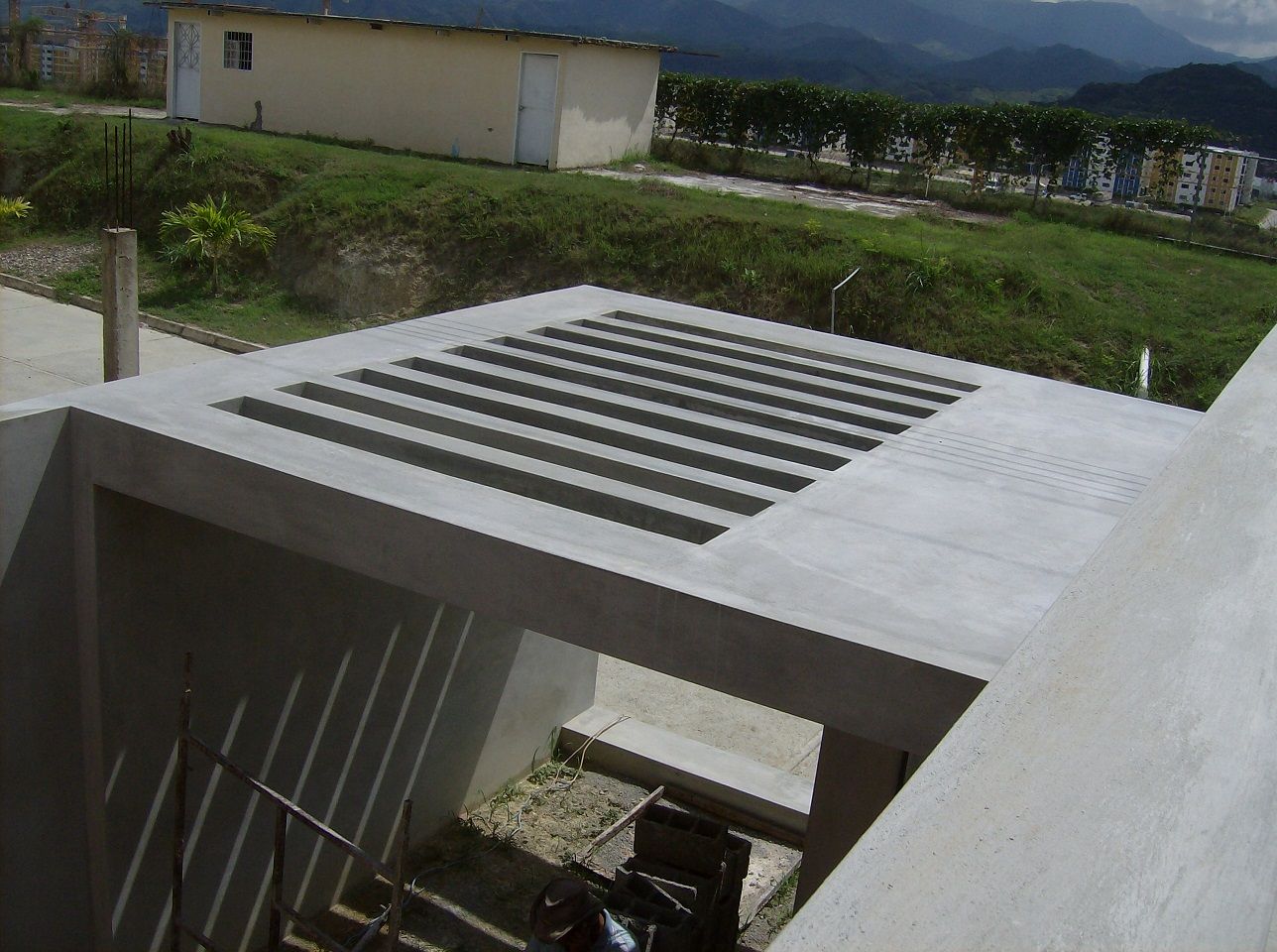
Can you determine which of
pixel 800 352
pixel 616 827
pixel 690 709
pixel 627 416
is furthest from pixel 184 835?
pixel 800 352

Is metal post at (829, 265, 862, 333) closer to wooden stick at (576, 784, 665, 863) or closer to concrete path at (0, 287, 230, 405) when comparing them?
concrete path at (0, 287, 230, 405)

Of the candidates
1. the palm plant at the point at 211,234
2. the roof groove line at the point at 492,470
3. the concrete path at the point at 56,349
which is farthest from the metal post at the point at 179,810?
the palm plant at the point at 211,234

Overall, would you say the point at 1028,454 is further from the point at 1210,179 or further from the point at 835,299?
the point at 1210,179

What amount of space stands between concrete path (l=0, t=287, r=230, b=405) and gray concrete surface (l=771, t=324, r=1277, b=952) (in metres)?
15.5

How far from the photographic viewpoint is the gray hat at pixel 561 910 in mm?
4594

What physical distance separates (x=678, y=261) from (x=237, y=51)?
47.4ft

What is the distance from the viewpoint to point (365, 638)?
24.6 ft

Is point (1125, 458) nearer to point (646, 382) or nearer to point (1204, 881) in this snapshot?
point (646, 382)

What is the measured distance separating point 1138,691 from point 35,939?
5977 millimetres

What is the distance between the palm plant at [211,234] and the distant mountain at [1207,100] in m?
67.3

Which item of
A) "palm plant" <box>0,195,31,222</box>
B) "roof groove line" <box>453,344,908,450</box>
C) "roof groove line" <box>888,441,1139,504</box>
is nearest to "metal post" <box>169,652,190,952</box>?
"roof groove line" <box>453,344,908,450</box>

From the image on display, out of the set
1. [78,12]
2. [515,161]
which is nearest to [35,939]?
[515,161]

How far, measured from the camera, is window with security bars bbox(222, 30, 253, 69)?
90.0 feet

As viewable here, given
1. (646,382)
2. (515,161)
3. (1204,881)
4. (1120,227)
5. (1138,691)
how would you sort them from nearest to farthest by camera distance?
(1204,881)
(1138,691)
(646,382)
(1120,227)
(515,161)
